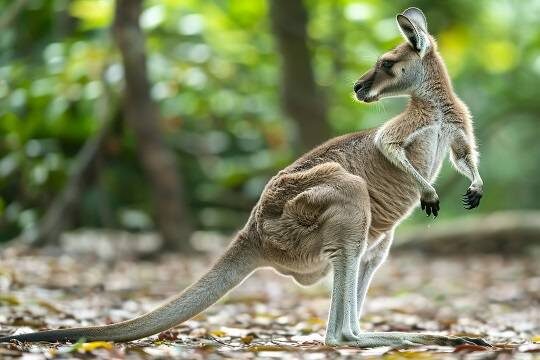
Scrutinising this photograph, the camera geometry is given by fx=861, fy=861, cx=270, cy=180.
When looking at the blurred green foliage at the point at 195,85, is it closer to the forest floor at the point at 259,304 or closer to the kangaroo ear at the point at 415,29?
the forest floor at the point at 259,304

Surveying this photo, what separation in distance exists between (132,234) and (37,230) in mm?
1711

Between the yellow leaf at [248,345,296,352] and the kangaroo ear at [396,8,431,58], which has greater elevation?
the kangaroo ear at [396,8,431,58]

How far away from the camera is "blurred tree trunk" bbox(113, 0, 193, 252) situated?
8.92 m

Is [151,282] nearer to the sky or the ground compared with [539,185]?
nearer to the ground

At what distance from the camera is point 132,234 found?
11133 mm

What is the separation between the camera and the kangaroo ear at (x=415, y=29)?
4.74 metres

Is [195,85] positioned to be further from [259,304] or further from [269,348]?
[269,348]

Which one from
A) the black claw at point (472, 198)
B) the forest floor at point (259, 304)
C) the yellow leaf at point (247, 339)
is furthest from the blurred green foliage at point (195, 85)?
the black claw at point (472, 198)

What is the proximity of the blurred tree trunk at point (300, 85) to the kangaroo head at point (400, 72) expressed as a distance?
6404 mm

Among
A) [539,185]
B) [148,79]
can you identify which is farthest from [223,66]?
[539,185]

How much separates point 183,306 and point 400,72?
5.88 ft

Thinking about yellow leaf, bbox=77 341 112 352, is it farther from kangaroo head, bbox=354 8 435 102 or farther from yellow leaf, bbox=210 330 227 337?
kangaroo head, bbox=354 8 435 102

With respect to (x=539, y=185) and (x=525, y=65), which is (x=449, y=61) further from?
(x=539, y=185)

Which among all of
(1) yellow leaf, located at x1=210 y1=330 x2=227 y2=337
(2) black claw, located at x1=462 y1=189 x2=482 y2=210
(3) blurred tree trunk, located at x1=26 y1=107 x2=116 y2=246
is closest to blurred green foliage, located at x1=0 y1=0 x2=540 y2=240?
(3) blurred tree trunk, located at x1=26 y1=107 x2=116 y2=246
